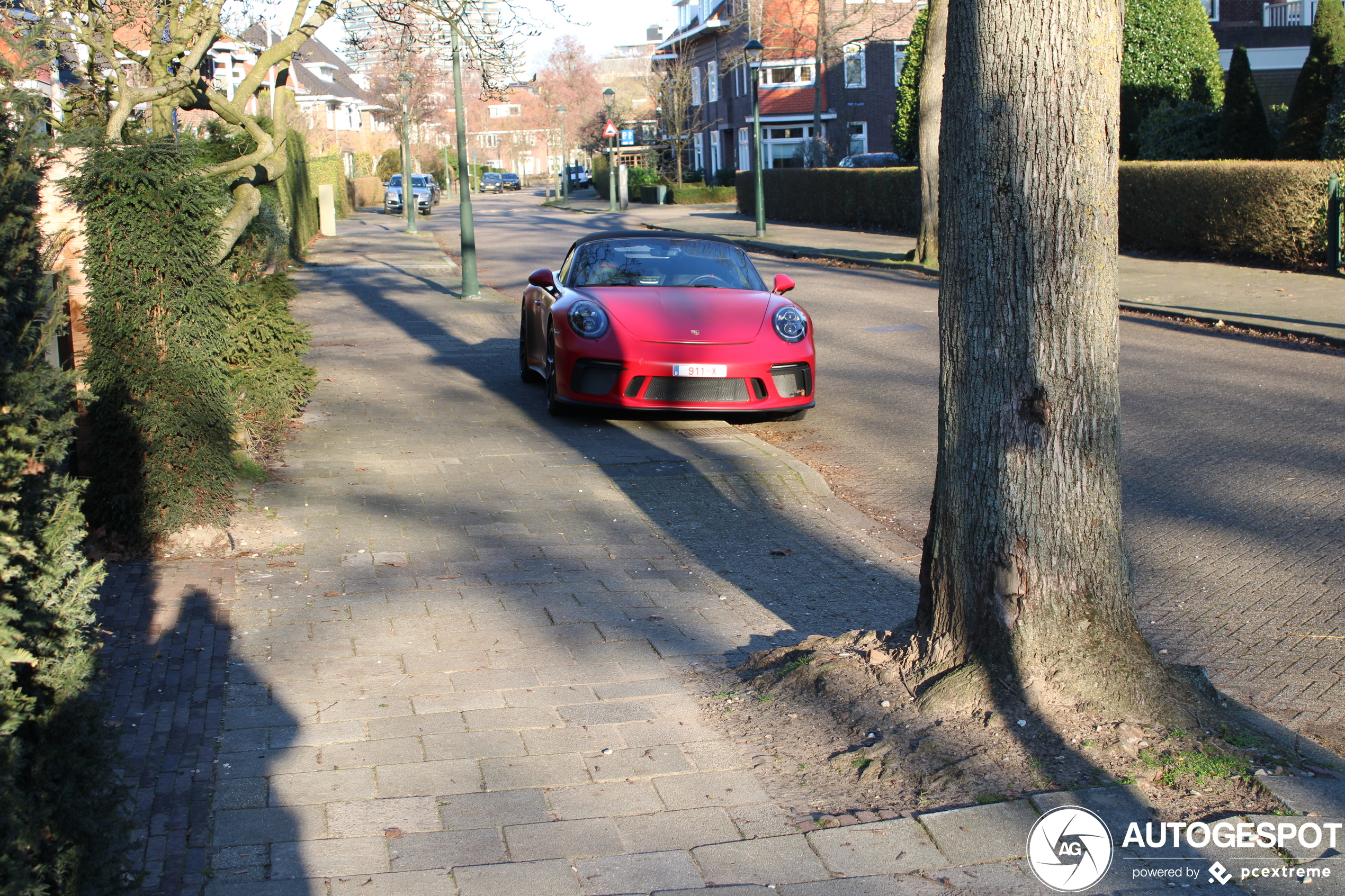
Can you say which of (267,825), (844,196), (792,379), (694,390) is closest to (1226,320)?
(792,379)

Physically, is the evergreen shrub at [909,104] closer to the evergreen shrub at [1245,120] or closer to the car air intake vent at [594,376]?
the evergreen shrub at [1245,120]

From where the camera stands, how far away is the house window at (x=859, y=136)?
185ft

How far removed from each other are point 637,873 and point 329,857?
797 millimetres

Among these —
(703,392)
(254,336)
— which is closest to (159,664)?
(254,336)

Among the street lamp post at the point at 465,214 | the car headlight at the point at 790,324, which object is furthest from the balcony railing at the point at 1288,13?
the car headlight at the point at 790,324

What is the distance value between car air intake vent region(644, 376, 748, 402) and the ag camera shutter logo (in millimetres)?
5660

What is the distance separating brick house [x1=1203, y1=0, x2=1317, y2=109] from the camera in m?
42.4

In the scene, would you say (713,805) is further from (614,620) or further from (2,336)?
(2,336)

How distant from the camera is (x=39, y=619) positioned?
2088 millimetres

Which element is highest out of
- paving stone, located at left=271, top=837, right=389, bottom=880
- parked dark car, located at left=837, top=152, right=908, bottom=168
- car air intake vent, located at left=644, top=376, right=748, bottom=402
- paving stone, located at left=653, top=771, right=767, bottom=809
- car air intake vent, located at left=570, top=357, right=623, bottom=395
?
parked dark car, located at left=837, top=152, right=908, bottom=168

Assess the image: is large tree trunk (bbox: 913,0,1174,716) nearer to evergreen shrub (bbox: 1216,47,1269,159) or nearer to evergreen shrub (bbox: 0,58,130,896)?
evergreen shrub (bbox: 0,58,130,896)

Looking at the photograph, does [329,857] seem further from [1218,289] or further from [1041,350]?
[1218,289]

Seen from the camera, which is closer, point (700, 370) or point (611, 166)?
point (700, 370)

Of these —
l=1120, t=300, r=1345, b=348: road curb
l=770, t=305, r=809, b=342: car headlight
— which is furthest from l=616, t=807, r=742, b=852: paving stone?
l=1120, t=300, r=1345, b=348: road curb
